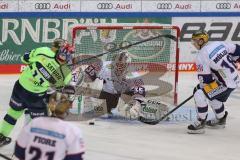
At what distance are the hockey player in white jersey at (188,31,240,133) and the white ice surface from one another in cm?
34

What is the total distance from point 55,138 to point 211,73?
469 cm

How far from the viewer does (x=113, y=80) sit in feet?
31.3

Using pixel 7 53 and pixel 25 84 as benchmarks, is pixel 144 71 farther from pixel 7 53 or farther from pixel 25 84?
pixel 7 53

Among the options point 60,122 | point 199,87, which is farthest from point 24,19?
point 60,122

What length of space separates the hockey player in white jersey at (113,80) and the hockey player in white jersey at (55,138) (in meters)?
5.15

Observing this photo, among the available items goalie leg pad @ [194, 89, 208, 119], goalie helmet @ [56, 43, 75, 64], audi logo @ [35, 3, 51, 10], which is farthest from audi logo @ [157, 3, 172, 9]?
goalie helmet @ [56, 43, 75, 64]

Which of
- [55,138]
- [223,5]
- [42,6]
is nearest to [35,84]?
[55,138]

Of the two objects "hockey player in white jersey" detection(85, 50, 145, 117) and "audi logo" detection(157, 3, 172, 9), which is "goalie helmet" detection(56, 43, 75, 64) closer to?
"hockey player in white jersey" detection(85, 50, 145, 117)

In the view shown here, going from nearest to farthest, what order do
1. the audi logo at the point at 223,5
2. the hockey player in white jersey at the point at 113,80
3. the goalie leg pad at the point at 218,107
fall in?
the goalie leg pad at the point at 218,107
the hockey player in white jersey at the point at 113,80
the audi logo at the point at 223,5

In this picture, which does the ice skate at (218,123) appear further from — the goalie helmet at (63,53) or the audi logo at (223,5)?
the audi logo at (223,5)

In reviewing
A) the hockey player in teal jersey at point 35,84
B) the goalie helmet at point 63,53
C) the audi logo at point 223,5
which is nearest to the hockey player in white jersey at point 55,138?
the hockey player in teal jersey at point 35,84

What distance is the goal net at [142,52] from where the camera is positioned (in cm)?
982

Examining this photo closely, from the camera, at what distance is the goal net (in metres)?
9.82

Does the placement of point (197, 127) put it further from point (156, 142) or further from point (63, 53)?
point (63, 53)
